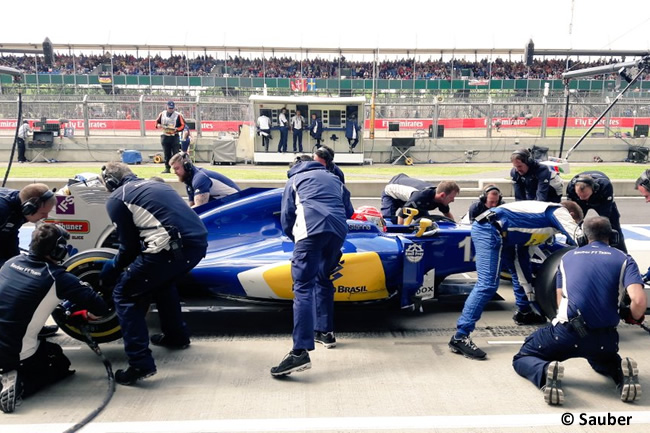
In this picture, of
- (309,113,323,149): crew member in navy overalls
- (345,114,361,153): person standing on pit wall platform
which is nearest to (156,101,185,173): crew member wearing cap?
(309,113,323,149): crew member in navy overalls

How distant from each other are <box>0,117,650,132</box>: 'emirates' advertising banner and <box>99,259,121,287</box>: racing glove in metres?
16.3

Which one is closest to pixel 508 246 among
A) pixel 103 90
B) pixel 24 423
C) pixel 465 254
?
pixel 465 254

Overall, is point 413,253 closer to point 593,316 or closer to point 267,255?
point 267,255

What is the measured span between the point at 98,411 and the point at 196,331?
154cm

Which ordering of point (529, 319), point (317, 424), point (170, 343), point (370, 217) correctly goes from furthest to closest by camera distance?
point (370, 217) → point (529, 319) → point (170, 343) → point (317, 424)

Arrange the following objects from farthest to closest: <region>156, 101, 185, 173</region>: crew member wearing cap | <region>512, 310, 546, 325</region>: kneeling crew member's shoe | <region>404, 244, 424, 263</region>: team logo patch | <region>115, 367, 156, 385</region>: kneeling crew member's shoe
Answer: <region>156, 101, 185, 173</region>: crew member wearing cap < <region>512, 310, 546, 325</region>: kneeling crew member's shoe < <region>404, 244, 424, 263</region>: team logo patch < <region>115, 367, 156, 385</region>: kneeling crew member's shoe

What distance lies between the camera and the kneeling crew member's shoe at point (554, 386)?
3.84 metres

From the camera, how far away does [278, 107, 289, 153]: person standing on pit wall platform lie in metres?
19.3

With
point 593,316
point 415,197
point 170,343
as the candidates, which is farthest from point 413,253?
point 170,343

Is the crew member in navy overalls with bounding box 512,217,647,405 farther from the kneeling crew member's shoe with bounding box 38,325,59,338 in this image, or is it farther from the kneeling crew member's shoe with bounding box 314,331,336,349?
the kneeling crew member's shoe with bounding box 38,325,59,338

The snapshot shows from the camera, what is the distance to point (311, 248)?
14.5 feet

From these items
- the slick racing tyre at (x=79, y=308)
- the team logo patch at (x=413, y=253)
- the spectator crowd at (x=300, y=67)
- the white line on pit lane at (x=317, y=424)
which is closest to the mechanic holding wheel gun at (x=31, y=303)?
the white line on pit lane at (x=317, y=424)

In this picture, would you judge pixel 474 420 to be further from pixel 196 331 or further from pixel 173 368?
pixel 196 331

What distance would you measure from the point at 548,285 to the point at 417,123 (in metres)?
16.7
